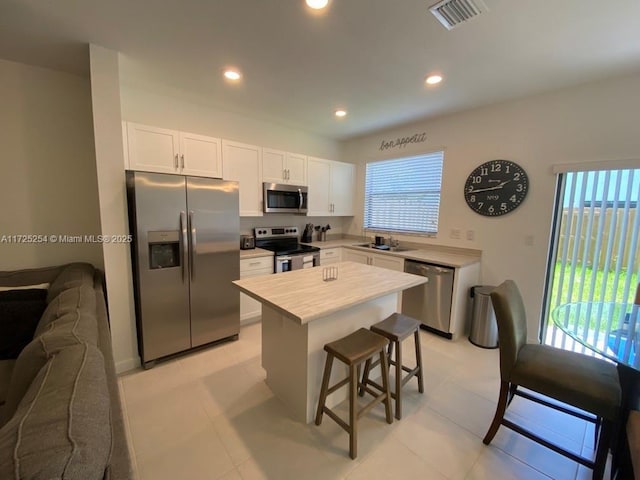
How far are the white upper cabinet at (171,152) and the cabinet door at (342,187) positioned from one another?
1.87m

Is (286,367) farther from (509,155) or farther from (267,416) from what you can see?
(509,155)

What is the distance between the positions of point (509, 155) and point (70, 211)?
4.55m

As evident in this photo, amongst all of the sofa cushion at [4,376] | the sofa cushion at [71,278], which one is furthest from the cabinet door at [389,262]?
the sofa cushion at [4,376]

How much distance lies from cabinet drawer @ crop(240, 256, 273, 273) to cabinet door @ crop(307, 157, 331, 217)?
1.11 m

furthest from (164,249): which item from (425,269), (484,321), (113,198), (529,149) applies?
(529,149)

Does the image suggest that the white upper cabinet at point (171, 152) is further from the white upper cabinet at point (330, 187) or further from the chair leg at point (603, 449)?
the chair leg at point (603, 449)

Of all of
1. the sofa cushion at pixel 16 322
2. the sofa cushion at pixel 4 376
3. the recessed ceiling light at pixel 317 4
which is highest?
the recessed ceiling light at pixel 317 4

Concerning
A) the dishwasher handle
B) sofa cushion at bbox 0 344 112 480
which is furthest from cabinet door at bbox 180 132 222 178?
the dishwasher handle

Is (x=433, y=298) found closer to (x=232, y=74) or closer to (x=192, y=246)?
(x=192, y=246)

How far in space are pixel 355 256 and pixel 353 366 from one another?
8.42 ft

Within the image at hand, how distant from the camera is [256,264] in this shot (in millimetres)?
3301

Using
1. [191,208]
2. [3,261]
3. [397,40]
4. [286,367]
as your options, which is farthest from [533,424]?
[3,261]

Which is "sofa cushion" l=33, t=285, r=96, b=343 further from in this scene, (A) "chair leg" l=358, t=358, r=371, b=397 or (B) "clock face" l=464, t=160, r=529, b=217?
(B) "clock face" l=464, t=160, r=529, b=217

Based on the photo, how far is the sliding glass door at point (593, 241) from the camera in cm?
240
